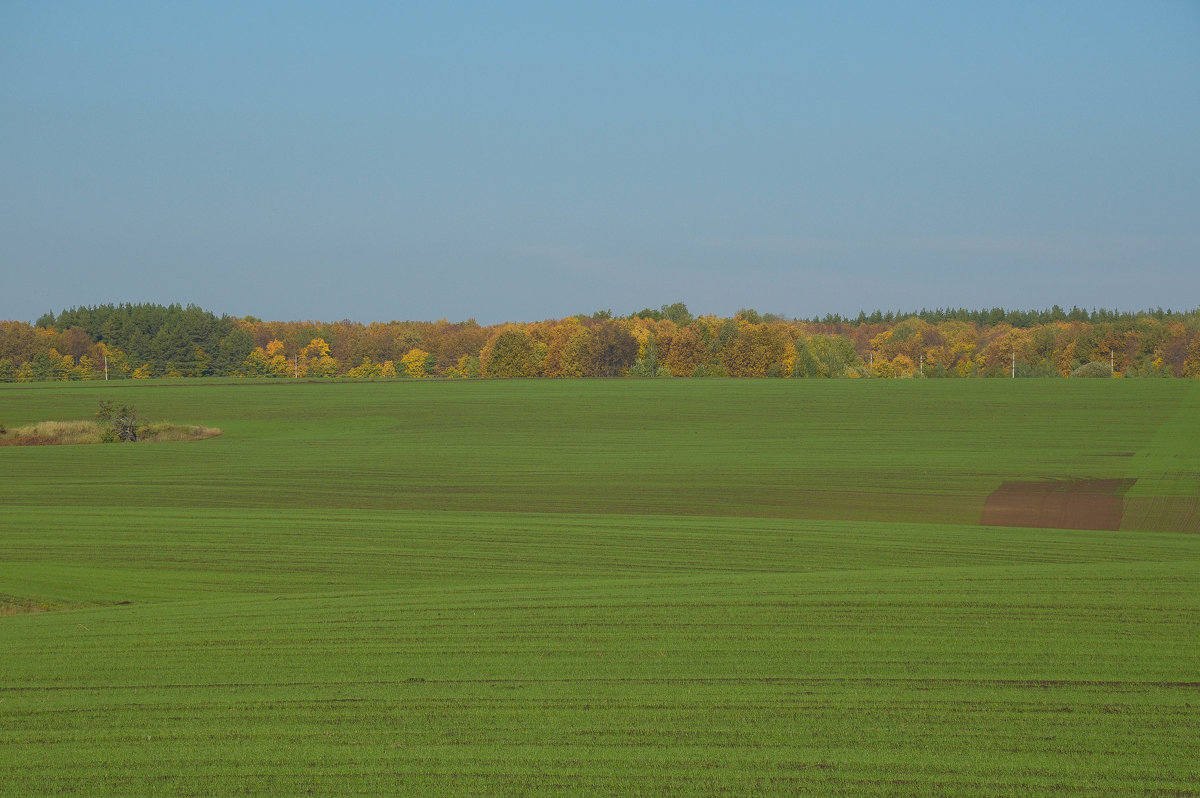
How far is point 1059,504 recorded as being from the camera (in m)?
23.0

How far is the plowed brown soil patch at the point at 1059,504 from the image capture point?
2067cm

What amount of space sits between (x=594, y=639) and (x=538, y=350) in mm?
97951

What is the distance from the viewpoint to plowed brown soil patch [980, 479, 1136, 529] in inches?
814

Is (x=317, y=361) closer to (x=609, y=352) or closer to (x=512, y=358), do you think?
(x=512, y=358)

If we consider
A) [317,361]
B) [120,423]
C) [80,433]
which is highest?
[317,361]

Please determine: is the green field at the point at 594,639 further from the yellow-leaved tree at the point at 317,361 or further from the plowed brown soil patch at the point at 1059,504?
the yellow-leaved tree at the point at 317,361

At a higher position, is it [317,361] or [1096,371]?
[317,361]

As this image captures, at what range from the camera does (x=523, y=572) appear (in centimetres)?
1484

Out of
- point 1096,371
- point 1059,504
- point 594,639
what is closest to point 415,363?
point 1096,371

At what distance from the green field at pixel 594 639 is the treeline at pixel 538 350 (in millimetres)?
77856

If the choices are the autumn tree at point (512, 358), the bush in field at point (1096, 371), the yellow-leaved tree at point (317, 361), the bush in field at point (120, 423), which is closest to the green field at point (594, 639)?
the bush in field at point (120, 423)

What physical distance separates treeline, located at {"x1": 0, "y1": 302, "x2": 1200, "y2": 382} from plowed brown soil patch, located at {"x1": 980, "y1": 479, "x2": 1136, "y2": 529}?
7137 centimetres

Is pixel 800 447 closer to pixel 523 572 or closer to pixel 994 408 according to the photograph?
pixel 994 408

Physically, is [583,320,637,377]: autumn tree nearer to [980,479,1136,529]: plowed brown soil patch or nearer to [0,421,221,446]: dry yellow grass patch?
[0,421,221,446]: dry yellow grass patch
